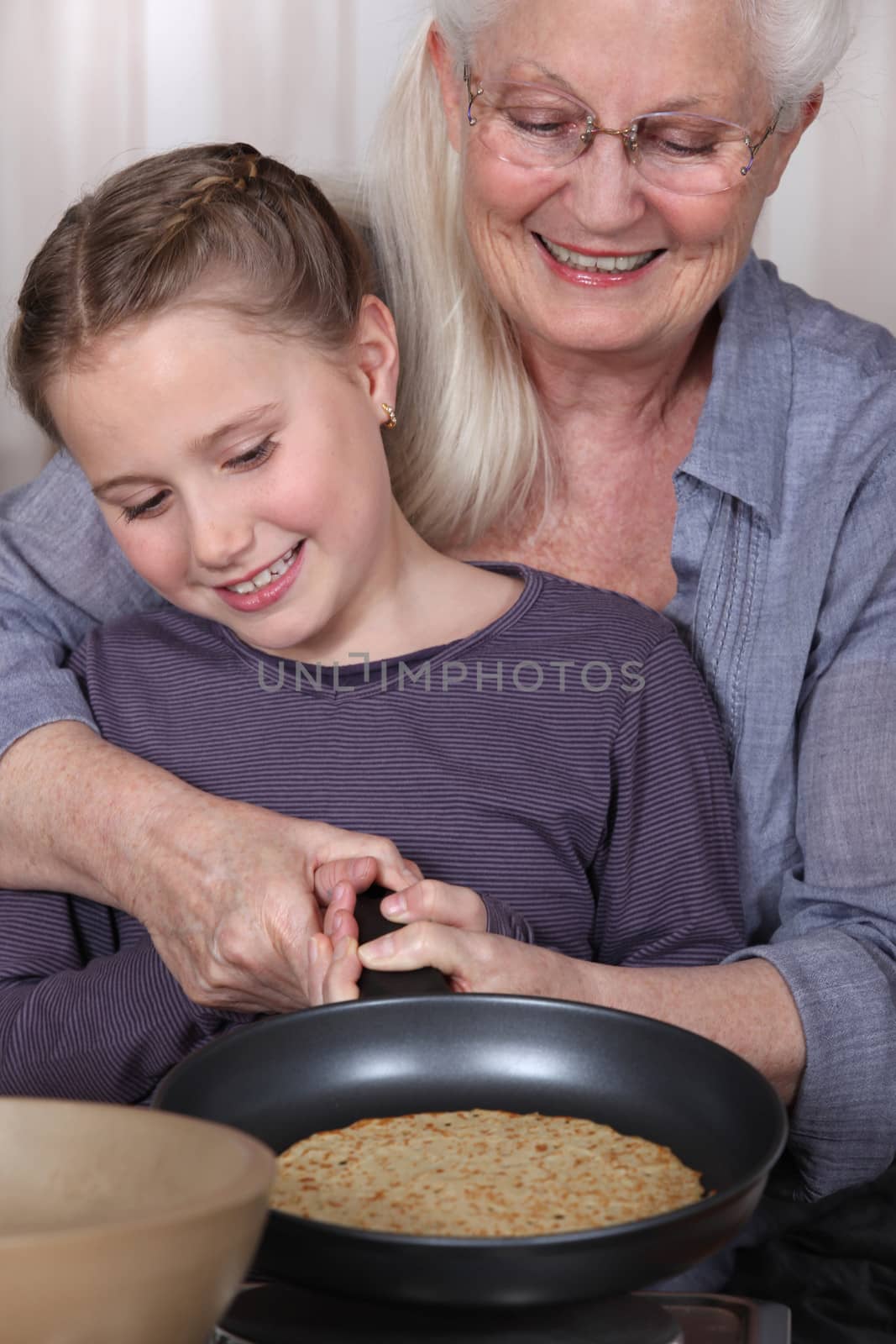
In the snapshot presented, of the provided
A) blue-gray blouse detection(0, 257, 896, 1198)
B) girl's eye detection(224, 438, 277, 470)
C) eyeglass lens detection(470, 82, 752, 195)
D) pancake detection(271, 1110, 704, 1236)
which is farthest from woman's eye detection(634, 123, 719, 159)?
pancake detection(271, 1110, 704, 1236)

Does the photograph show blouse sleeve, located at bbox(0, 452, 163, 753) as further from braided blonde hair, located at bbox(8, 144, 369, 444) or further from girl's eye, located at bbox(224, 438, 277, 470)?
girl's eye, located at bbox(224, 438, 277, 470)

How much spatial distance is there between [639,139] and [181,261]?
0.49 m

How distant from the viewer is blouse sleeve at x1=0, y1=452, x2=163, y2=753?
183 cm

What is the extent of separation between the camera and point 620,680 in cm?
162

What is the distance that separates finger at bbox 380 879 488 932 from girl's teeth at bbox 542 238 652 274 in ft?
2.48

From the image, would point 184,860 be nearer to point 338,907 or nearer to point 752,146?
Answer: point 338,907

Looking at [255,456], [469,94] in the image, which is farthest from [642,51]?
[255,456]

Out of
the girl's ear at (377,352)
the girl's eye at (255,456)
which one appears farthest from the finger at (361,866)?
the girl's ear at (377,352)

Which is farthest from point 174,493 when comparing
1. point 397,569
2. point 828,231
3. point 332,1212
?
point 828,231

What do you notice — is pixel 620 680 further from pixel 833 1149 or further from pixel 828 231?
pixel 828 231

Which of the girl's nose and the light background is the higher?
the light background

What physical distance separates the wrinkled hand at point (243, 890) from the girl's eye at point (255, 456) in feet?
1.05

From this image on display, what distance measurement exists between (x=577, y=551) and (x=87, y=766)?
663 millimetres

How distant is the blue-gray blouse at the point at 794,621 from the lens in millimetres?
1506
